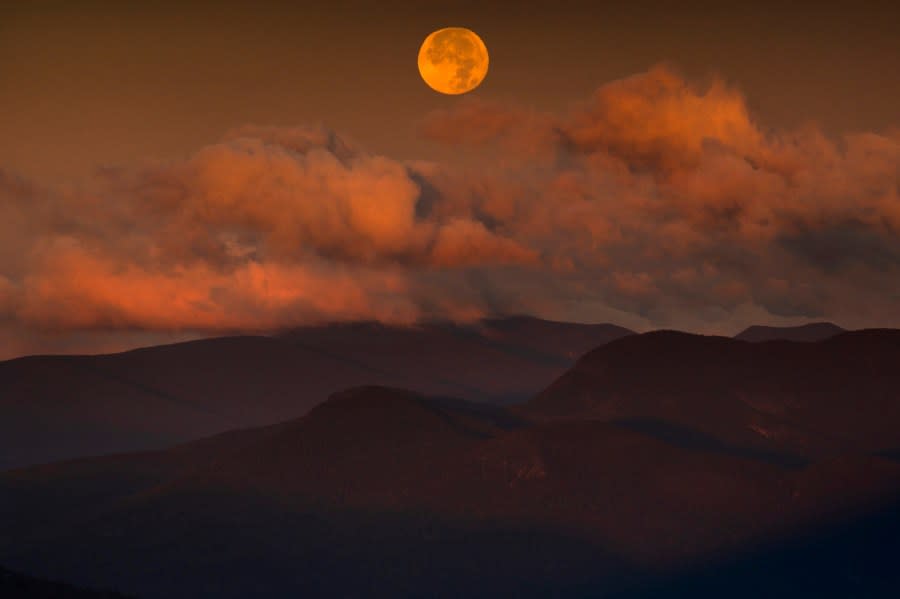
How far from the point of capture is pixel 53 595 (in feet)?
434

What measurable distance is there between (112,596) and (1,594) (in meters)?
10.3

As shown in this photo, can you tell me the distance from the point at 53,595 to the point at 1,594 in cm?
488

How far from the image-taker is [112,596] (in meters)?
135

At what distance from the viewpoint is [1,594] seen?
130m

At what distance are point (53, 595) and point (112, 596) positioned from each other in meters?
5.48
